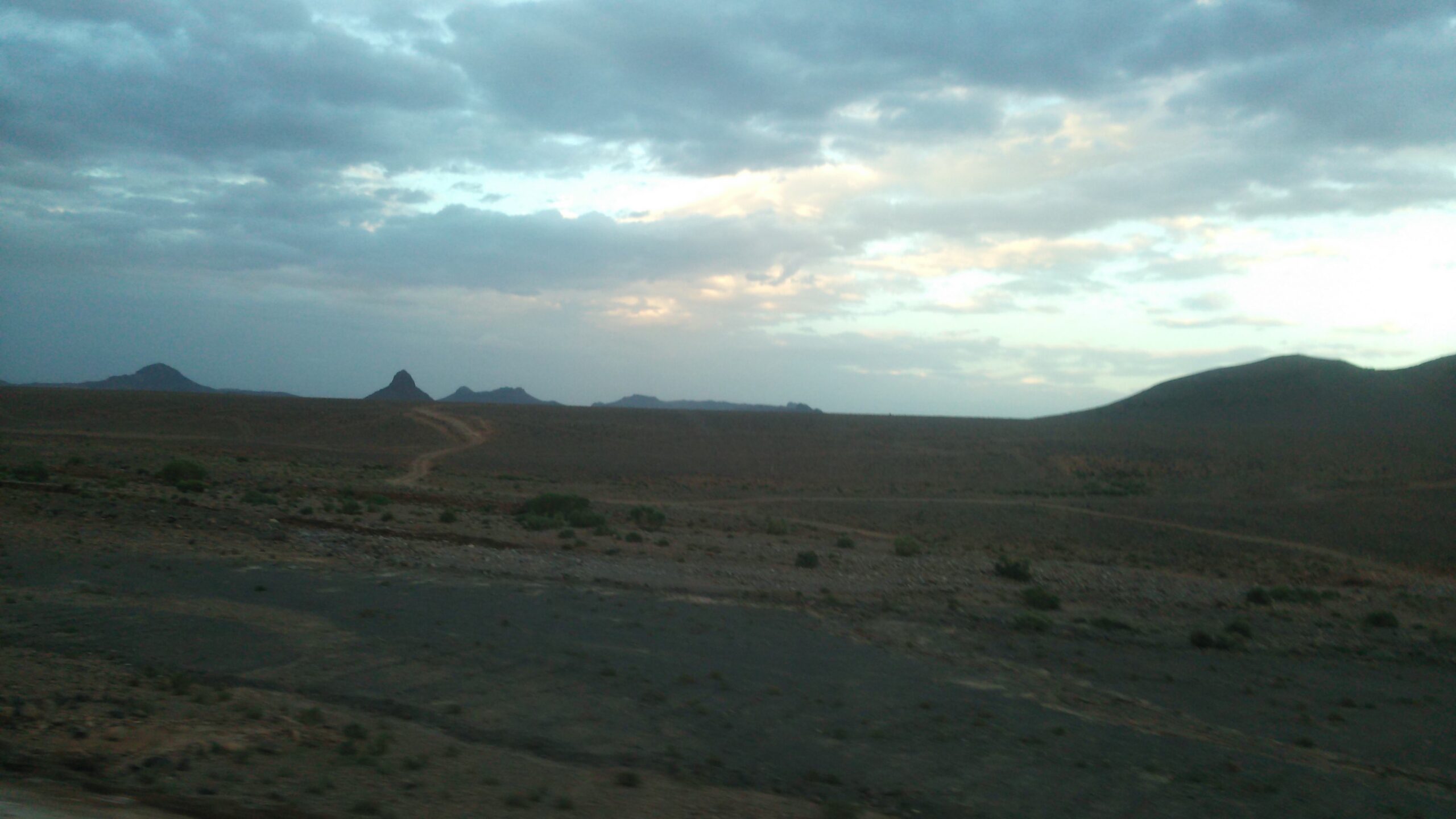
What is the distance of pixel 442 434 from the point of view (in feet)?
246

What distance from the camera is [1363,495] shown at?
158ft

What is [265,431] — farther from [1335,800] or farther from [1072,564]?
[1335,800]

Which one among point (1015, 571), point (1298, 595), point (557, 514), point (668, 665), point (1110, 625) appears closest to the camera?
point (668, 665)

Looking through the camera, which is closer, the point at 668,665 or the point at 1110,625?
the point at 668,665

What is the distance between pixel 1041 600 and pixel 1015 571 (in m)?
5.71

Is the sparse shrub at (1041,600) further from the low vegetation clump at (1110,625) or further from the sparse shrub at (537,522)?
the sparse shrub at (537,522)

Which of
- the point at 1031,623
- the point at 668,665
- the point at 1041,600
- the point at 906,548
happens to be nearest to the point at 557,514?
the point at 906,548

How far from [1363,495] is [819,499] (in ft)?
100

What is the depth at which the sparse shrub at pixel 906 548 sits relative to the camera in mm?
29547

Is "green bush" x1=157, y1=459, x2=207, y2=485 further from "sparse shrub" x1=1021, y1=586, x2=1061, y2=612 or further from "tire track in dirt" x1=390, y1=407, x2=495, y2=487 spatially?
"sparse shrub" x1=1021, y1=586, x2=1061, y2=612

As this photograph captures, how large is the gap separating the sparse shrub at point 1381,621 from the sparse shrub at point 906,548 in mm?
12726

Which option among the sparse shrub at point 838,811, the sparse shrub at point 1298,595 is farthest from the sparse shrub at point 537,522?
the sparse shrub at point 1298,595

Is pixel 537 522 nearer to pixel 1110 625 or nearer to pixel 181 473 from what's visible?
pixel 181 473

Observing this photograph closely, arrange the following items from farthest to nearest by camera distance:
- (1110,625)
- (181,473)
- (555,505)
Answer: (555,505) < (181,473) < (1110,625)
